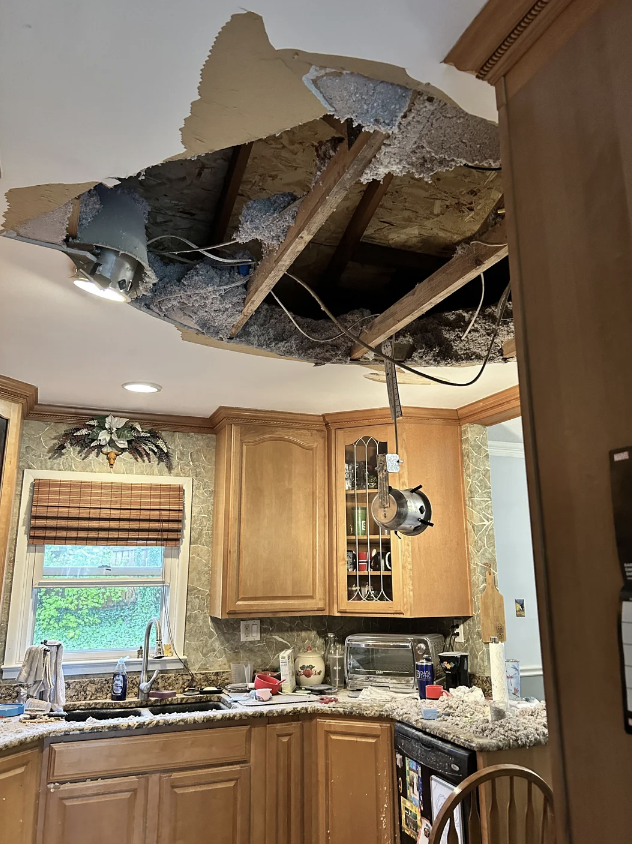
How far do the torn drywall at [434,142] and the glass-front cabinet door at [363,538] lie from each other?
7.68 ft

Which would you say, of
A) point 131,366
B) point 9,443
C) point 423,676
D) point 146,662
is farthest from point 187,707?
point 131,366

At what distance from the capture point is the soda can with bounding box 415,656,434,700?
10.1ft

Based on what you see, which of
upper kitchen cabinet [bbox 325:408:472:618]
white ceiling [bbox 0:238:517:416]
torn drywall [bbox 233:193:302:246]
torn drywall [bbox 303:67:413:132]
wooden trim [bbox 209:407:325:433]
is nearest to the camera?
torn drywall [bbox 303:67:413:132]

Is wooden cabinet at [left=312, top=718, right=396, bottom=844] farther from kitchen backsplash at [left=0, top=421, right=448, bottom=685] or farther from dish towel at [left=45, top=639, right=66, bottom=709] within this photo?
dish towel at [left=45, top=639, right=66, bottom=709]

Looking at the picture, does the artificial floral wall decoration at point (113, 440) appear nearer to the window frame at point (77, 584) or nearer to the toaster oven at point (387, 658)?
the window frame at point (77, 584)

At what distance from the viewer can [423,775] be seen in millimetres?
2650

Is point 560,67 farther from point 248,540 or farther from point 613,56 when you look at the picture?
point 248,540

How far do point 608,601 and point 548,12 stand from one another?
89 cm

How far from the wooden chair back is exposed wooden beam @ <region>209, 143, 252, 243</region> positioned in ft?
5.86

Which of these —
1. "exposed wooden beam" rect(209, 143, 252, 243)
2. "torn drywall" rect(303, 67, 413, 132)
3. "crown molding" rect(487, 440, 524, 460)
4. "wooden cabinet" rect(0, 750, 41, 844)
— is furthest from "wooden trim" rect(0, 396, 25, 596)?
"crown molding" rect(487, 440, 524, 460)

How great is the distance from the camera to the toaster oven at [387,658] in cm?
336

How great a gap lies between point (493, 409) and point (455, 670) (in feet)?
4.51

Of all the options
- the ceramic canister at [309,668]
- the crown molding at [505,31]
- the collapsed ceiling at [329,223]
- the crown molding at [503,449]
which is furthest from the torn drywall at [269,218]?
the crown molding at [503,449]

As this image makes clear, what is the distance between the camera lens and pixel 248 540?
3.52 m
